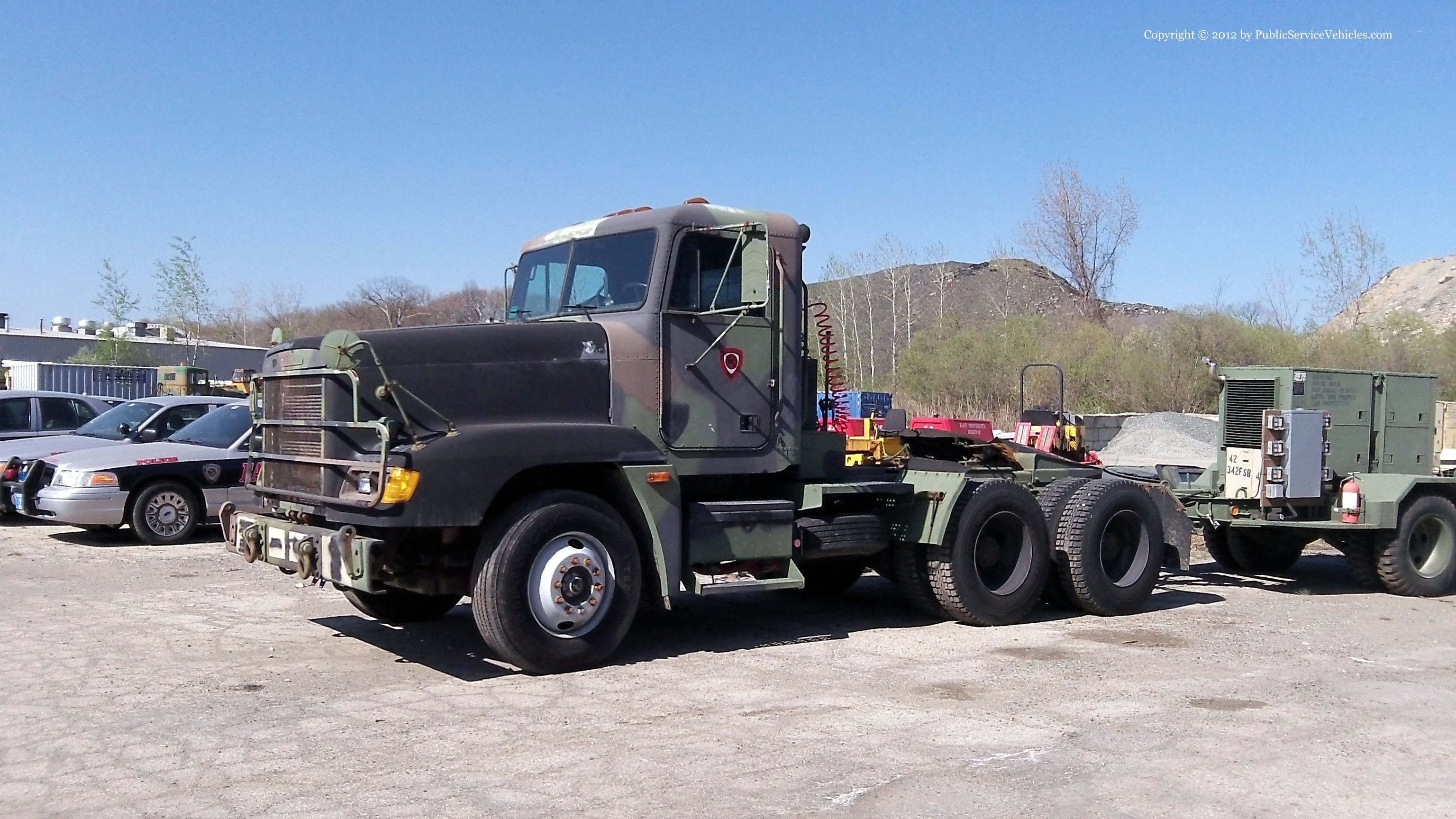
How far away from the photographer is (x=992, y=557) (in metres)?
9.22

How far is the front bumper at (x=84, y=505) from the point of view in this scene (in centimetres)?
1255

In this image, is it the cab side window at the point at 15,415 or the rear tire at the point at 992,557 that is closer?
the rear tire at the point at 992,557

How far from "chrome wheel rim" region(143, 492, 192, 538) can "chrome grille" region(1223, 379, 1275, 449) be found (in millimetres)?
10637

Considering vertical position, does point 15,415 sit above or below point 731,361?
below

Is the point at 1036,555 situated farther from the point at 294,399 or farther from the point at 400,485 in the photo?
the point at 294,399

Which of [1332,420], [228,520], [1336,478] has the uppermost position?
[1332,420]

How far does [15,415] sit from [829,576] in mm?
11422

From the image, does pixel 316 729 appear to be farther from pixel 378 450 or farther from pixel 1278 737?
pixel 1278 737

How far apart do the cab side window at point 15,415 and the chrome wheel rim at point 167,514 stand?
4067mm

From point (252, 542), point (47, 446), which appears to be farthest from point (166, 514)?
point (252, 542)

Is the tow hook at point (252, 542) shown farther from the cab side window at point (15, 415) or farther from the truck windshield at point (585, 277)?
the cab side window at point (15, 415)

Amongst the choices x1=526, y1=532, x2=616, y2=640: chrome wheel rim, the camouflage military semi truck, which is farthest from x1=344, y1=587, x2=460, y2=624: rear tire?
x1=526, y1=532, x2=616, y2=640: chrome wheel rim

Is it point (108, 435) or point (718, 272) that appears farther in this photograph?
point (108, 435)

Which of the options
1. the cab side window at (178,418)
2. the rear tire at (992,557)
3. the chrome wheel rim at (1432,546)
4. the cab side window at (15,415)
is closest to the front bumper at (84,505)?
the cab side window at (178,418)
